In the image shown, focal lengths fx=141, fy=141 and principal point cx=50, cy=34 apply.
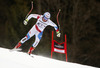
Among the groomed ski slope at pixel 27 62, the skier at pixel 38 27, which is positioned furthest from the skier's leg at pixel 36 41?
the groomed ski slope at pixel 27 62

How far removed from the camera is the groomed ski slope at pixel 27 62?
2.12m

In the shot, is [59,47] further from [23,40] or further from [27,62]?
[23,40]

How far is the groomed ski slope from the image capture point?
2.12 metres

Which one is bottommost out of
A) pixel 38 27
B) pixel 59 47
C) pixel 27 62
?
pixel 27 62

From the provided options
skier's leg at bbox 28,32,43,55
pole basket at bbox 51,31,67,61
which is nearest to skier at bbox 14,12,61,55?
skier's leg at bbox 28,32,43,55

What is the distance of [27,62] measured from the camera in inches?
88.5

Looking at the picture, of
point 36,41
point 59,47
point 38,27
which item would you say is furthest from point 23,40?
point 59,47

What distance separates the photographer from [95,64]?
2205 mm

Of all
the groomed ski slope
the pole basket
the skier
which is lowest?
the groomed ski slope

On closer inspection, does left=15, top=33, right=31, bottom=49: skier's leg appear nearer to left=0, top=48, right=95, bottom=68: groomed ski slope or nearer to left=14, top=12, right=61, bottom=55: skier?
left=14, top=12, right=61, bottom=55: skier

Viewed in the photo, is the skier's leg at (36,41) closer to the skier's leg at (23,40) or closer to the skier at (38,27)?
the skier at (38,27)

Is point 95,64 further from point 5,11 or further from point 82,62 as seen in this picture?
point 5,11

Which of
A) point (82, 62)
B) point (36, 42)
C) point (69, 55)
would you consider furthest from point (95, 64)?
point (36, 42)

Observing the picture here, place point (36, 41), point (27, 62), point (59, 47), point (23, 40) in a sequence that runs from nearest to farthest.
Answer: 1. point (27, 62)
2. point (59, 47)
3. point (36, 41)
4. point (23, 40)
